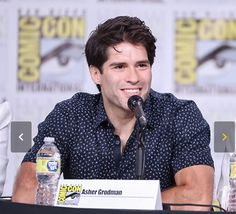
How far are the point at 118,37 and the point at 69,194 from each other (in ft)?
2.51

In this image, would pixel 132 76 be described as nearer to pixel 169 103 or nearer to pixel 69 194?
pixel 169 103

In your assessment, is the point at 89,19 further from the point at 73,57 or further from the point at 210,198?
the point at 210,198

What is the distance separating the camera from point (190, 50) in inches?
130

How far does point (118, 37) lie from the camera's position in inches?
96.7

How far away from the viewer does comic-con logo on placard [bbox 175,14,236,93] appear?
330 centimetres

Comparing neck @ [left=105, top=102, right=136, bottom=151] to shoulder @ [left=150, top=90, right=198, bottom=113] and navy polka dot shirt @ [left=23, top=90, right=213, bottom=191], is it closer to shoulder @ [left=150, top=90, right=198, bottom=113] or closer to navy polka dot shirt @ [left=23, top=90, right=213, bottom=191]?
navy polka dot shirt @ [left=23, top=90, right=213, bottom=191]

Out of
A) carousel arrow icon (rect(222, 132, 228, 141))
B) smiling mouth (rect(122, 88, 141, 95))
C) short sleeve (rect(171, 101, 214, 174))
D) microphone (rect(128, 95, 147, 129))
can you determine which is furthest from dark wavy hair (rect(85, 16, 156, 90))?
carousel arrow icon (rect(222, 132, 228, 141))

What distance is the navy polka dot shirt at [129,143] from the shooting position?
251 cm

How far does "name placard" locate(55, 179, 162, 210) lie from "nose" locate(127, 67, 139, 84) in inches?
24.1

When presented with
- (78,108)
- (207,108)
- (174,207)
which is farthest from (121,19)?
(207,108)

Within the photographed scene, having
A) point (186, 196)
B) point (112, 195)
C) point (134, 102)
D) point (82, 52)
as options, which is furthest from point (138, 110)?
point (82, 52)

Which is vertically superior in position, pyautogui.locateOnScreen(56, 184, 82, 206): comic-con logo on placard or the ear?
the ear

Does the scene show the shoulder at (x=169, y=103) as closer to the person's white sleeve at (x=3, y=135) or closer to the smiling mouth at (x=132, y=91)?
the smiling mouth at (x=132, y=91)

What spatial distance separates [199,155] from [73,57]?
105 centimetres
